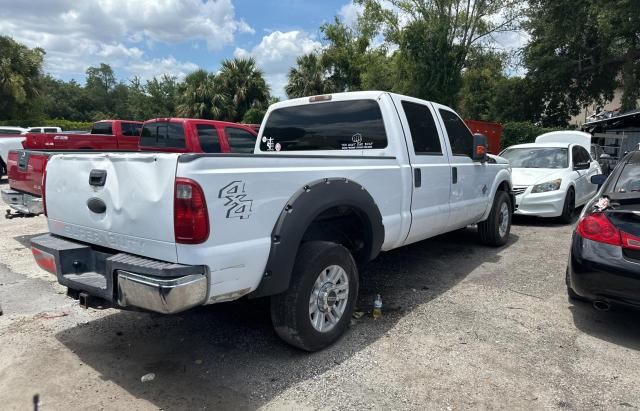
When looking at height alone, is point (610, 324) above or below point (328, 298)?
below

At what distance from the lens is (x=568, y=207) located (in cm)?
870


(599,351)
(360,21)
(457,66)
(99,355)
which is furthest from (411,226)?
(360,21)

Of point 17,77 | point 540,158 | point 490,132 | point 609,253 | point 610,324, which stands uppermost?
point 17,77

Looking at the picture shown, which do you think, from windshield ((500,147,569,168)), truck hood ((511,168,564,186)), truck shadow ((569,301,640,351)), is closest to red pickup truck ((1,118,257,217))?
truck hood ((511,168,564,186))

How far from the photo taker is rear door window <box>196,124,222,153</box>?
332 inches

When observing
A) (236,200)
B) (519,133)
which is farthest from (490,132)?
(236,200)

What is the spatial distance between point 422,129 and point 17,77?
31.8 meters

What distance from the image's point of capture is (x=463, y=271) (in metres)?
5.57

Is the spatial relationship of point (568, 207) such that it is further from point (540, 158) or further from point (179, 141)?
point (179, 141)

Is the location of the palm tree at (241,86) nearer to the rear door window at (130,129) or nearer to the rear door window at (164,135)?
the rear door window at (130,129)

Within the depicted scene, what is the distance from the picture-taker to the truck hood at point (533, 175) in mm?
8508

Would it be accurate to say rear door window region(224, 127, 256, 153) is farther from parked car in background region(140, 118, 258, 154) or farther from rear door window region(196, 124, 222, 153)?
rear door window region(196, 124, 222, 153)

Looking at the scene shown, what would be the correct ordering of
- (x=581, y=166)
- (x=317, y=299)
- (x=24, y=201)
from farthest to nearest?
(x=581, y=166)
(x=24, y=201)
(x=317, y=299)

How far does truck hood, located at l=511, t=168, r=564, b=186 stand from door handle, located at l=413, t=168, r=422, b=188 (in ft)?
15.6
